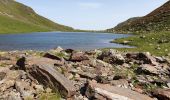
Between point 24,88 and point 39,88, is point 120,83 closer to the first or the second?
point 39,88

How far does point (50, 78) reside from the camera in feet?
77.8

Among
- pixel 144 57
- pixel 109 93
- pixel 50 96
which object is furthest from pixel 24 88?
pixel 144 57

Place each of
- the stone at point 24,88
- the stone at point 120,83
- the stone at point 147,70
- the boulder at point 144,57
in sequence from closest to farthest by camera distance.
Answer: the stone at point 24,88
the stone at point 120,83
the stone at point 147,70
the boulder at point 144,57

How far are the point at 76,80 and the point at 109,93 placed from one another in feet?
14.2

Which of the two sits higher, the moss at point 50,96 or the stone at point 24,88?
the stone at point 24,88

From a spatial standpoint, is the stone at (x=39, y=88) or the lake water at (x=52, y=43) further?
the lake water at (x=52, y=43)

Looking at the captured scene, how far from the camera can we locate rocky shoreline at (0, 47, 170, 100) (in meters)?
22.7

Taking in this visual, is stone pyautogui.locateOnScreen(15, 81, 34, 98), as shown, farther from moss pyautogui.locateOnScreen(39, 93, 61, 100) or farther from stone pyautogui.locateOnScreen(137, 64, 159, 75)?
stone pyautogui.locateOnScreen(137, 64, 159, 75)

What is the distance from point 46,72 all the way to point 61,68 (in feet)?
10.2

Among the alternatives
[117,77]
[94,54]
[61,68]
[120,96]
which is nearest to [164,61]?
[94,54]

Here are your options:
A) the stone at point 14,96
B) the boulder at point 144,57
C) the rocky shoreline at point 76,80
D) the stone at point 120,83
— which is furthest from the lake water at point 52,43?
the stone at point 14,96

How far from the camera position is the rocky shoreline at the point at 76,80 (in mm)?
22672

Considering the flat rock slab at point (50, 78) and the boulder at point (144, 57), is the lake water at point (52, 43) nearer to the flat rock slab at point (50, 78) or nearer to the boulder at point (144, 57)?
the boulder at point (144, 57)

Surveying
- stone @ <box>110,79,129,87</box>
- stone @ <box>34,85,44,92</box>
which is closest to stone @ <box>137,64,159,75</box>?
stone @ <box>110,79,129,87</box>
